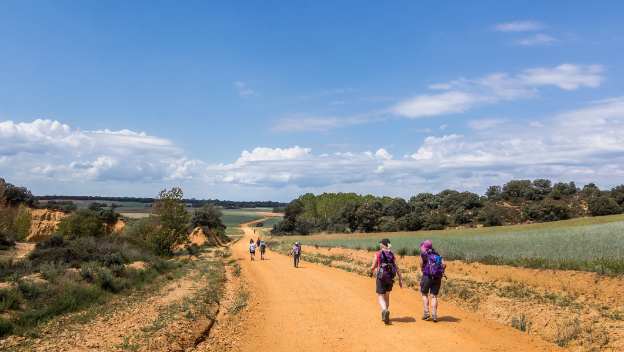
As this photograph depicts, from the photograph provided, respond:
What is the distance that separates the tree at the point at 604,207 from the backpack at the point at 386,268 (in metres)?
86.0

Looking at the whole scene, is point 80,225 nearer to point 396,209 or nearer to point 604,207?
point 396,209

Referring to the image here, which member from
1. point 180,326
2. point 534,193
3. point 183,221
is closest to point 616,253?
point 180,326

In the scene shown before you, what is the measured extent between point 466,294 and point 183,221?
118ft

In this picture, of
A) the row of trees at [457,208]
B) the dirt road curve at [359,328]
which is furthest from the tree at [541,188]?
the dirt road curve at [359,328]

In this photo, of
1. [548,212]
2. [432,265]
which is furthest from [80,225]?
[548,212]

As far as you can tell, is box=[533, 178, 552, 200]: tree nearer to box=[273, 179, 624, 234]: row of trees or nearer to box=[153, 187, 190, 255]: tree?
box=[273, 179, 624, 234]: row of trees

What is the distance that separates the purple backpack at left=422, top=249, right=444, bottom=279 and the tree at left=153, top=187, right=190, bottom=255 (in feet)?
127

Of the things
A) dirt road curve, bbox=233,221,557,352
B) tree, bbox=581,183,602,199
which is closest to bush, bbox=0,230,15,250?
dirt road curve, bbox=233,221,557,352

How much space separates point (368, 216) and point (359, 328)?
94906 millimetres

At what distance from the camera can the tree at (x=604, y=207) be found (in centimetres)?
8369

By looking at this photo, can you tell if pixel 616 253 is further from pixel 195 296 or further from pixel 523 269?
pixel 195 296

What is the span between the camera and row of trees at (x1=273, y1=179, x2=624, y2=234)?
86.6m

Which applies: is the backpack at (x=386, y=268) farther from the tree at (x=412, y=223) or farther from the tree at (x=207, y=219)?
the tree at (x=207, y=219)

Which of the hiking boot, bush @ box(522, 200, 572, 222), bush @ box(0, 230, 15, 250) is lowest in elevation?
bush @ box(0, 230, 15, 250)
